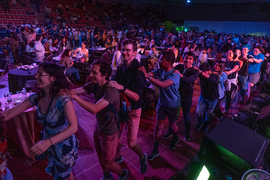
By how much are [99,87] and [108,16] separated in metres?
20.4

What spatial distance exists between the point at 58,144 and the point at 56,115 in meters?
0.27

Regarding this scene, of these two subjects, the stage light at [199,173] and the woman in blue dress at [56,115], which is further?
the woman in blue dress at [56,115]

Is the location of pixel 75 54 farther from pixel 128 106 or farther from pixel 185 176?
pixel 185 176

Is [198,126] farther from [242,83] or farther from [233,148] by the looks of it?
[233,148]

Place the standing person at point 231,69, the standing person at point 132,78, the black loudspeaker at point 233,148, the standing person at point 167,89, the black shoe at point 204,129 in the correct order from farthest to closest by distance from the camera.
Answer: the standing person at point 231,69
the black shoe at point 204,129
the standing person at point 167,89
the standing person at point 132,78
the black loudspeaker at point 233,148

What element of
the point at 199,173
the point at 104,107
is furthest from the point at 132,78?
the point at 199,173

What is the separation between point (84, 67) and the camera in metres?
6.27

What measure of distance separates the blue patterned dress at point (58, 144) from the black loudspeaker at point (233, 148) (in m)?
1.12

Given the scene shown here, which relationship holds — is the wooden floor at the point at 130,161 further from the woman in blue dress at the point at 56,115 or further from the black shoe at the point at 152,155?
the woman in blue dress at the point at 56,115

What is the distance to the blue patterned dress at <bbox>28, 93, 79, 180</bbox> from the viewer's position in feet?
5.00

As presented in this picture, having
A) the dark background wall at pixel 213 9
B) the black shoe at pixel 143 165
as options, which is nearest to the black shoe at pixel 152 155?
the black shoe at pixel 143 165

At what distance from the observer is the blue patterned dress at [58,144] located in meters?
1.52

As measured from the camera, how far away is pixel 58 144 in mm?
1604

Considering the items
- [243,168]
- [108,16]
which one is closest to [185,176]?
[243,168]
